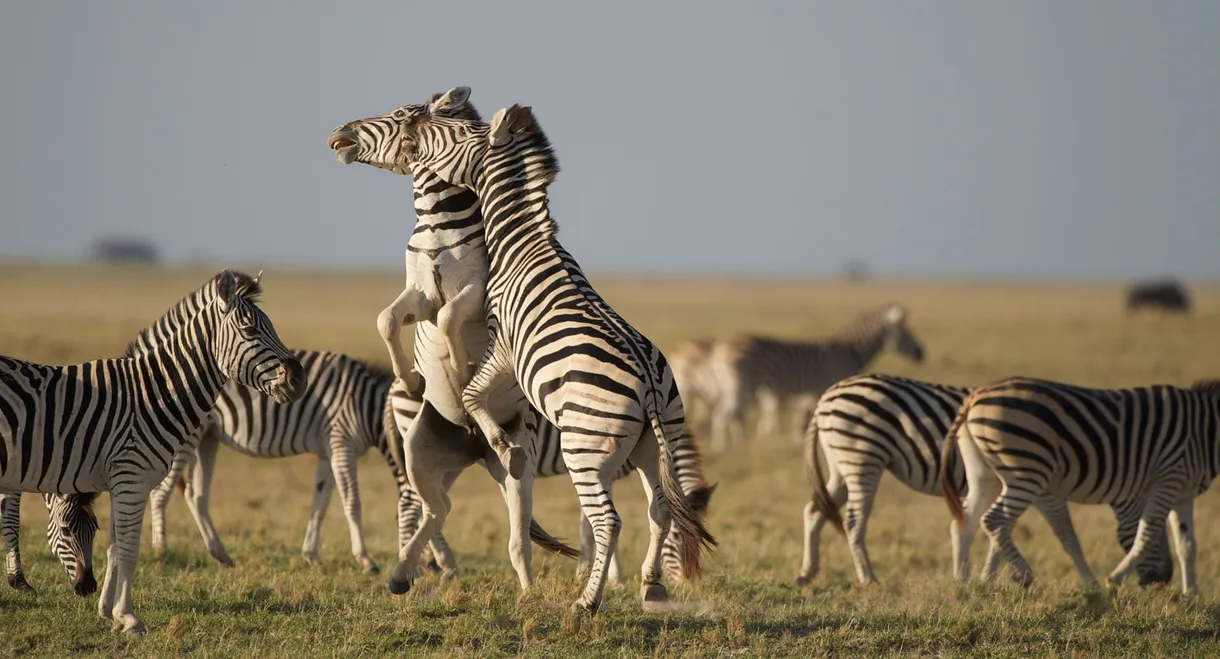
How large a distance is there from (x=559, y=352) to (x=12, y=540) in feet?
13.5

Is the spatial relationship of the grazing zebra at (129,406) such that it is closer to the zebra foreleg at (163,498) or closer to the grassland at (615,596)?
the grassland at (615,596)

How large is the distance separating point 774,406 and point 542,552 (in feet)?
49.6

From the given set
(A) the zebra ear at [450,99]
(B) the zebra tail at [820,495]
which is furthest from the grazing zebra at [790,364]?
(A) the zebra ear at [450,99]

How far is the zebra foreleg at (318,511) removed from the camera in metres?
10.6

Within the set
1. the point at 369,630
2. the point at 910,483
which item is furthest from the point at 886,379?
the point at 369,630

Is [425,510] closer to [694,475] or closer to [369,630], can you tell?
[369,630]

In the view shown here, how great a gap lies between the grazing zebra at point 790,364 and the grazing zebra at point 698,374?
16cm

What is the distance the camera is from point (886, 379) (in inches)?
442

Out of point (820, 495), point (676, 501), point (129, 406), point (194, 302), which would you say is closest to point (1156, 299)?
point (820, 495)

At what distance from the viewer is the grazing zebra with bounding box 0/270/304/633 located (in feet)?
22.6

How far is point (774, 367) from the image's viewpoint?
25.3 meters

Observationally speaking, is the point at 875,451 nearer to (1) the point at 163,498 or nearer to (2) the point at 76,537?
(1) the point at 163,498

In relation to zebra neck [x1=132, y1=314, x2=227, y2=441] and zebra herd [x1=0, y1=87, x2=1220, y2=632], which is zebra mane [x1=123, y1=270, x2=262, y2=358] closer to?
zebra herd [x1=0, y1=87, x2=1220, y2=632]

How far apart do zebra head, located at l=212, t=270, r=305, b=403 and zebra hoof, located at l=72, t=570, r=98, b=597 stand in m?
1.85
